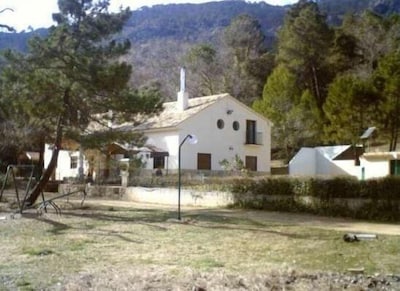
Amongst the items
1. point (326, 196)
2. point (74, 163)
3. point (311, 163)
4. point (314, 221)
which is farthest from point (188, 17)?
point (314, 221)

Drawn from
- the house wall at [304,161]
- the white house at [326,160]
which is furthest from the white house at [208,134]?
the white house at [326,160]

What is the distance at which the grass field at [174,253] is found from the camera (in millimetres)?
7152

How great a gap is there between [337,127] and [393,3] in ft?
212

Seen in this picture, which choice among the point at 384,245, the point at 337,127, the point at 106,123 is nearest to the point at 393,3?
the point at 337,127

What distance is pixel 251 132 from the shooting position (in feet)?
128

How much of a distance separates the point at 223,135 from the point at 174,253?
2805 centimetres

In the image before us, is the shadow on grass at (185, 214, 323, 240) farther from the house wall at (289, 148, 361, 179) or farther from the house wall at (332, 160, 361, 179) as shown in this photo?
the house wall at (289, 148, 361, 179)

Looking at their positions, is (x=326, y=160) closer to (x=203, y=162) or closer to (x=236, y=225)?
(x=203, y=162)

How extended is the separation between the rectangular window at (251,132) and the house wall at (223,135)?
254 mm

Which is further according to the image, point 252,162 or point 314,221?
point 252,162

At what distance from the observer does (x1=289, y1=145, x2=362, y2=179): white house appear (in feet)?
119

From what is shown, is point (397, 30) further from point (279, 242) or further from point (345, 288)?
point (345, 288)

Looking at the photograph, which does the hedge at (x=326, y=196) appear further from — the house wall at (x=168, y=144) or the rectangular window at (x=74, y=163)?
the rectangular window at (x=74, y=163)

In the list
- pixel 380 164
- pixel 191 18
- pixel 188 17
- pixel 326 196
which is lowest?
pixel 326 196
